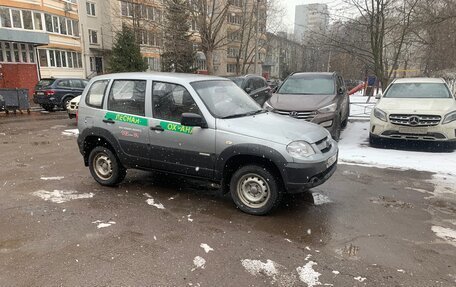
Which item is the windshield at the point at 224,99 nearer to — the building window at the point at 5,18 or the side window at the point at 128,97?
the side window at the point at 128,97

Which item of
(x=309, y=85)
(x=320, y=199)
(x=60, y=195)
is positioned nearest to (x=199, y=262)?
(x=320, y=199)

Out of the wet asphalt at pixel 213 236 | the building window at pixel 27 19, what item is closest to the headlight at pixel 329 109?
the wet asphalt at pixel 213 236

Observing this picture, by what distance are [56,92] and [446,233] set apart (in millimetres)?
18293

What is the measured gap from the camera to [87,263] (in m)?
3.58

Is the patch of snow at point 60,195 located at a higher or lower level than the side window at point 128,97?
lower

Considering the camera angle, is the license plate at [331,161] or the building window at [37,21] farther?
the building window at [37,21]

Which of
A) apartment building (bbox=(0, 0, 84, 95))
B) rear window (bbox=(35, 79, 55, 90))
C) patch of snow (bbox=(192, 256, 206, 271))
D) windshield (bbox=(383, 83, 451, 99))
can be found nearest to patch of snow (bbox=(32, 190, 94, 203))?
patch of snow (bbox=(192, 256, 206, 271))

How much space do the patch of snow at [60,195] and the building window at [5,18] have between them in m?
28.1

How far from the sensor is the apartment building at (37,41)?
26.2 meters

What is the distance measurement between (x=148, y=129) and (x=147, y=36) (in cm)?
4014

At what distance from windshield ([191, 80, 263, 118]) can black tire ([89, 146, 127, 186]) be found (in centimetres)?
191

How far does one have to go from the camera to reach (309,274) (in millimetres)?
3396

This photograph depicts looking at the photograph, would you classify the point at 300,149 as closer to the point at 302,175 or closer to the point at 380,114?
the point at 302,175

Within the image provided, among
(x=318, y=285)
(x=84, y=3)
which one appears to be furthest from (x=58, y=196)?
(x=84, y=3)
